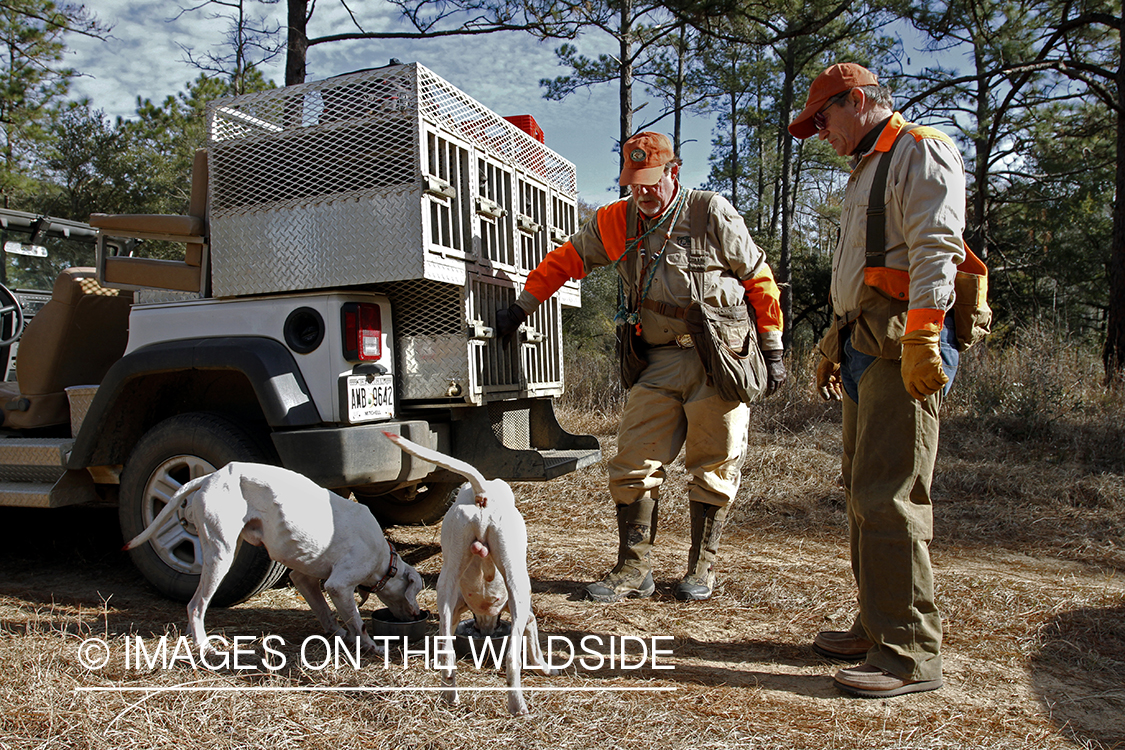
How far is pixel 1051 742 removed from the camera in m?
2.35

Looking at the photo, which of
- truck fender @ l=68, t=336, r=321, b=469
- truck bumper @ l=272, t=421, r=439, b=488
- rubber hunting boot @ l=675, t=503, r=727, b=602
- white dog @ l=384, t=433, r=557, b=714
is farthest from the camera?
rubber hunting boot @ l=675, t=503, r=727, b=602

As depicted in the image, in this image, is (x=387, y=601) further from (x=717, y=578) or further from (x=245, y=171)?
(x=245, y=171)

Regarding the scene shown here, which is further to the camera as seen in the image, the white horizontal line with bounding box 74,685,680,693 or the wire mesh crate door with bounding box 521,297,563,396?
the wire mesh crate door with bounding box 521,297,563,396

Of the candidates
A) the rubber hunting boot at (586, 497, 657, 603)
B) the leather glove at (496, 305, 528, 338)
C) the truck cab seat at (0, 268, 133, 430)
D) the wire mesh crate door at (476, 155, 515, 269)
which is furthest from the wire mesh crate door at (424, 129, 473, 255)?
the truck cab seat at (0, 268, 133, 430)

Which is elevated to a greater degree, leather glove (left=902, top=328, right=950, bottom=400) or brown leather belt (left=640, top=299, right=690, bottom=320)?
brown leather belt (left=640, top=299, right=690, bottom=320)

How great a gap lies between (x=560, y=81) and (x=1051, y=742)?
604 inches

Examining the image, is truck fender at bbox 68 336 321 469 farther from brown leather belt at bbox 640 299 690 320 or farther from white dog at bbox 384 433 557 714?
brown leather belt at bbox 640 299 690 320

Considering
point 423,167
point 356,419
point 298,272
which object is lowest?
point 356,419

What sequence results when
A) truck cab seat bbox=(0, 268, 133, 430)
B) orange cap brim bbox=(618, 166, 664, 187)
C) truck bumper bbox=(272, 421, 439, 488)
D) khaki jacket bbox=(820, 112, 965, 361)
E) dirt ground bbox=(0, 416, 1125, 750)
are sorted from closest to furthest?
1. dirt ground bbox=(0, 416, 1125, 750)
2. khaki jacket bbox=(820, 112, 965, 361)
3. truck bumper bbox=(272, 421, 439, 488)
4. orange cap brim bbox=(618, 166, 664, 187)
5. truck cab seat bbox=(0, 268, 133, 430)

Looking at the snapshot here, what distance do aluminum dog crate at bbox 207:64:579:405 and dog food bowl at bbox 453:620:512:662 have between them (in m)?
1.17

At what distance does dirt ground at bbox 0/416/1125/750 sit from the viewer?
232 cm

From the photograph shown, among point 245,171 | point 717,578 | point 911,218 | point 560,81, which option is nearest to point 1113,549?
point 717,578

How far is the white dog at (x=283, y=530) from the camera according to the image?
272cm

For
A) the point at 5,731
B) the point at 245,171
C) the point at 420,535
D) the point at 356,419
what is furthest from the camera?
the point at 420,535
